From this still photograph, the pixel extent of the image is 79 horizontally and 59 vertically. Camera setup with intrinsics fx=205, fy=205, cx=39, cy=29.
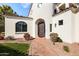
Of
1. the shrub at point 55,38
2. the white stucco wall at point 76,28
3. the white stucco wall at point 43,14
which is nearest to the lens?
the white stucco wall at point 76,28

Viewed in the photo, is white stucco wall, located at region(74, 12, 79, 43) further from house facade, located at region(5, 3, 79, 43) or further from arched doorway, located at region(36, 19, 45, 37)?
arched doorway, located at region(36, 19, 45, 37)

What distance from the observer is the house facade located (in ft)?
18.0

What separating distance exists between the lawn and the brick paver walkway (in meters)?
0.17

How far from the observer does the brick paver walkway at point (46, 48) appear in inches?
216

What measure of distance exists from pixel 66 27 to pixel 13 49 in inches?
61.3

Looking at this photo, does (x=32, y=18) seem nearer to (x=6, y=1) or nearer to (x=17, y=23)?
(x=17, y=23)

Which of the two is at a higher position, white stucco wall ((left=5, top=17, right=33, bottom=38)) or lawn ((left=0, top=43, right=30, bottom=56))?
white stucco wall ((left=5, top=17, right=33, bottom=38))

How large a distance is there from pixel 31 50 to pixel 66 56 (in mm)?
955

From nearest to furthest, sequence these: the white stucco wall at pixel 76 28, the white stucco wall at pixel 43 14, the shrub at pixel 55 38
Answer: the white stucco wall at pixel 76 28, the shrub at pixel 55 38, the white stucco wall at pixel 43 14

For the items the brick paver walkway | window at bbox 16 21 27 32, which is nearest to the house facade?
window at bbox 16 21 27 32

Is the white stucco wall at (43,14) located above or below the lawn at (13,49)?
above

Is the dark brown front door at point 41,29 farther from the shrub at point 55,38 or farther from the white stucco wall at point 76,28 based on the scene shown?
the white stucco wall at point 76,28

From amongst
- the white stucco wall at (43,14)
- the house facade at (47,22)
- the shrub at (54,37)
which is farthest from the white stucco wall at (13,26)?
the shrub at (54,37)

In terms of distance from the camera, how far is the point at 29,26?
5.73 meters
